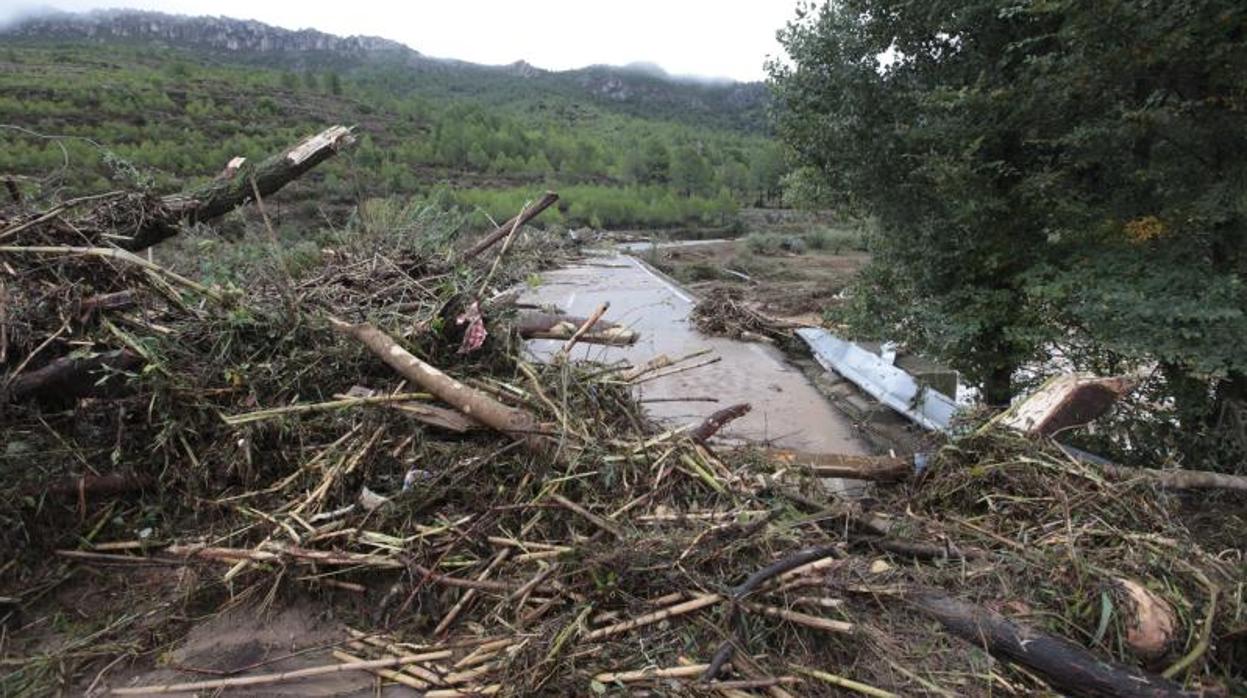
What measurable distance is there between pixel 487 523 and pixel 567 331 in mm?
1916

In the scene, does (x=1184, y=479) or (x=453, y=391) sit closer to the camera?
(x=453, y=391)

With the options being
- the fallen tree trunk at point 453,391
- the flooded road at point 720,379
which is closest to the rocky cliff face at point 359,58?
the flooded road at point 720,379

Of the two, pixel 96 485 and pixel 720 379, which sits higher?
pixel 96 485

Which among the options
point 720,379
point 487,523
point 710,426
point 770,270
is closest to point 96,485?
point 487,523

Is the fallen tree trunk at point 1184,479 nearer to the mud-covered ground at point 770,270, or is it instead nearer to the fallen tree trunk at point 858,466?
the fallen tree trunk at point 858,466

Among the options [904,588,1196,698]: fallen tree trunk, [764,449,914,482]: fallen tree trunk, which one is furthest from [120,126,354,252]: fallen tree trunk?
[904,588,1196,698]: fallen tree trunk

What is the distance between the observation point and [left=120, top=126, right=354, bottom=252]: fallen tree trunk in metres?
5.11

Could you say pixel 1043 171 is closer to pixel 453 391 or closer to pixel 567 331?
pixel 567 331

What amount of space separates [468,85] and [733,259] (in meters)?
109

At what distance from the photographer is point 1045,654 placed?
2.56m

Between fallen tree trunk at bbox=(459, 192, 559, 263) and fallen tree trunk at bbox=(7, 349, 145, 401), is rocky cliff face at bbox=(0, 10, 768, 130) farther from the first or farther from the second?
fallen tree trunk at bbox=(7, 349, 145, 401)

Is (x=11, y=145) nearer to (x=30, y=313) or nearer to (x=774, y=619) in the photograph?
(x=30, y=313)

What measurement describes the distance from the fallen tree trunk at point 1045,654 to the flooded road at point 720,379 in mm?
2298

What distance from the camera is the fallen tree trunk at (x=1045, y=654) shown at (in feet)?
8.10
